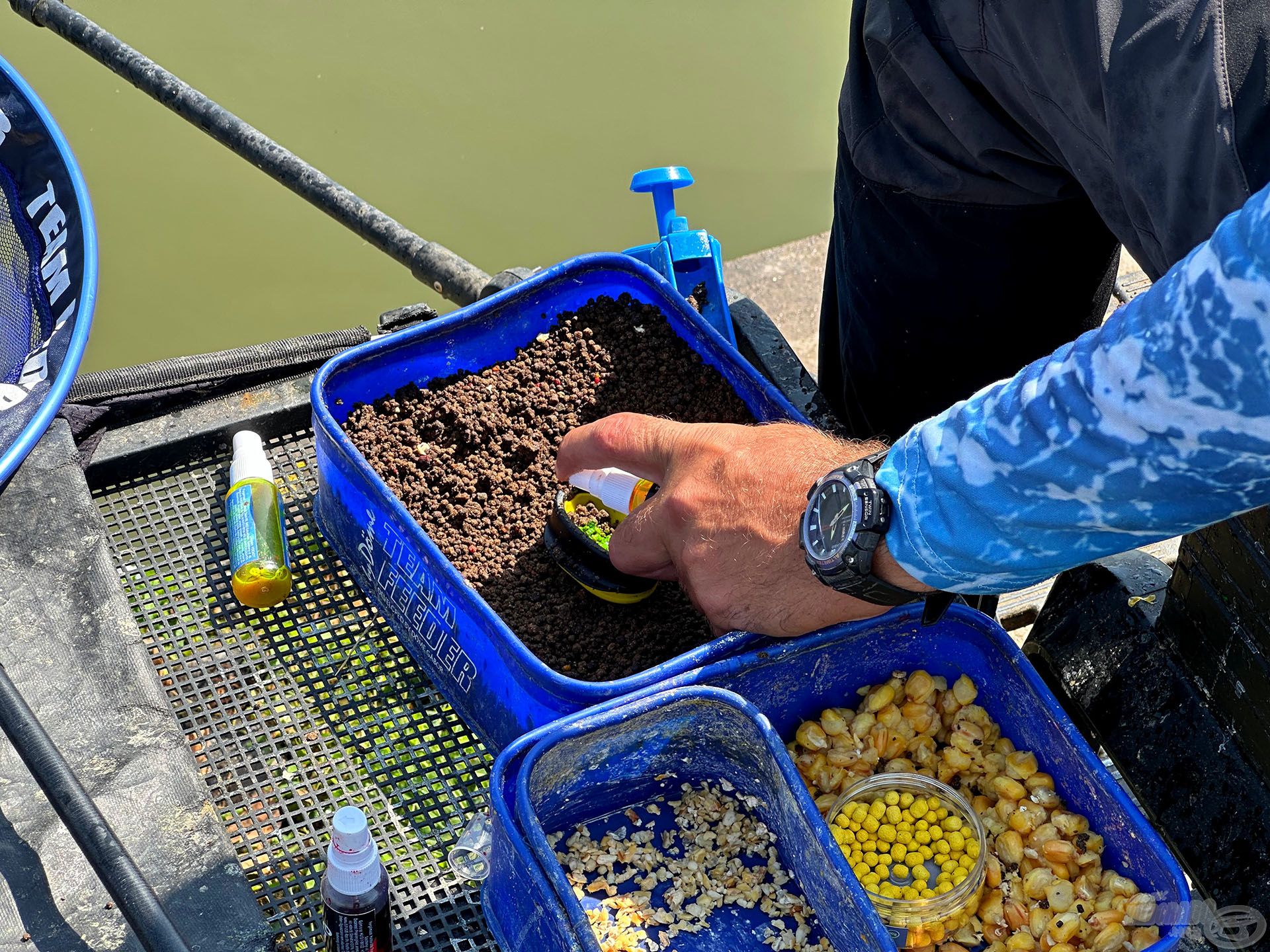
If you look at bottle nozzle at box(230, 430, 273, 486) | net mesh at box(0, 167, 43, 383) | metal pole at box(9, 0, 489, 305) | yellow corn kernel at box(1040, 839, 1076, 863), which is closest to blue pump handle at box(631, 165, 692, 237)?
metal pole at box(9, 0, 489, 305)

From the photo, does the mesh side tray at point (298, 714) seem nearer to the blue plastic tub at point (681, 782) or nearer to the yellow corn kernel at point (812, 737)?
the blue plastic tub at point (681, 782)

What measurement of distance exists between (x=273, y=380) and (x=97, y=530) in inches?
12.3

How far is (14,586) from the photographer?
4.27 ft

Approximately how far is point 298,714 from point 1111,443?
846mm

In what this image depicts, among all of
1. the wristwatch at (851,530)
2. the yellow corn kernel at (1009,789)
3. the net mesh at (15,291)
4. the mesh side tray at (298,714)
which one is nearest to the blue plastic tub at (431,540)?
the mesh side tray at (298,714)

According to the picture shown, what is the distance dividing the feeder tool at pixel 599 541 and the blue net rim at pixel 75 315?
1.78 feet

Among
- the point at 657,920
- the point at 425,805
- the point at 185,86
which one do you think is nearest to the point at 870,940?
the point at 657,920

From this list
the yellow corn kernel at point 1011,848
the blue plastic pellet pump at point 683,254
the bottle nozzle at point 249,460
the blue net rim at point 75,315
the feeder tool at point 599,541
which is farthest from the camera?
the blue plastic pellet pump at point 683,254

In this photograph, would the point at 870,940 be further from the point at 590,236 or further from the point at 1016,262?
the point at 590,236

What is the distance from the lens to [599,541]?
54.2 inches

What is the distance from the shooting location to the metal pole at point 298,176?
1.75 meters

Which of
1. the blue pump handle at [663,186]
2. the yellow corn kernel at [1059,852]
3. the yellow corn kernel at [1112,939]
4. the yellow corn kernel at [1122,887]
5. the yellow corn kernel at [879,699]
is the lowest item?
the yellow corn kernel at [1112,939]

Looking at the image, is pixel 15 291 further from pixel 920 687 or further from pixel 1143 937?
pixel 1143 937

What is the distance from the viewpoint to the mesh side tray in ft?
3.76
